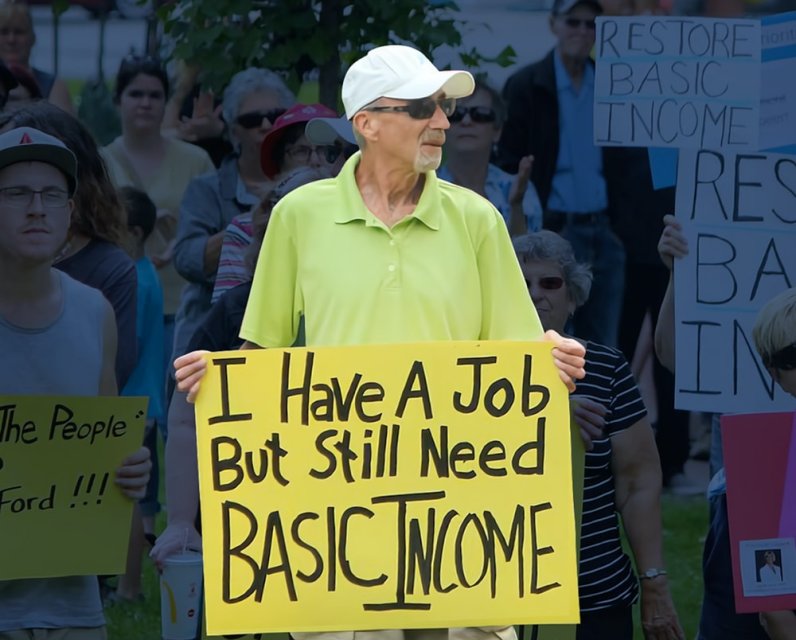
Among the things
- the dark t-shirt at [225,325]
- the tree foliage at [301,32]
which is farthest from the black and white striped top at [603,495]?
the tree foliage at [301,32]

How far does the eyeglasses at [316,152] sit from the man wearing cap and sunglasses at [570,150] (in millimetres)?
2422

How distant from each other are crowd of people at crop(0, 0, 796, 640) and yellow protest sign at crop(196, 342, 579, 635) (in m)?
0.08

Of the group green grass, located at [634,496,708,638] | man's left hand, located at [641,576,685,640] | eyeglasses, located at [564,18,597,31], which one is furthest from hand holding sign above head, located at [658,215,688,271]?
eyeglasses, located at [564,18,597,31]

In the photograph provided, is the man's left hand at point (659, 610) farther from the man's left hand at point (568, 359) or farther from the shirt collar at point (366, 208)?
the shirt collar at point (366, 208)

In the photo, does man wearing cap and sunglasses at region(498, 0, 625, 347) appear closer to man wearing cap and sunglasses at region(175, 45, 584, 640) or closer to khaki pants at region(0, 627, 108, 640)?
khaki pants at region(0, 627, 108, 640)

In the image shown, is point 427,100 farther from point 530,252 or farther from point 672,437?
point 672,437

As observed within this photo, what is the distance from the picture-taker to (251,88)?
25.1 ft

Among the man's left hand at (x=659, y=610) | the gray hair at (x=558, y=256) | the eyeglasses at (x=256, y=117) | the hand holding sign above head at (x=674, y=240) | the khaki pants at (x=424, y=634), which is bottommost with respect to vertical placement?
the man's left hand at (x=659, y=610)

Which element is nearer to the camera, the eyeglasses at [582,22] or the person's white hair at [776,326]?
the person's white hair at [776,326]

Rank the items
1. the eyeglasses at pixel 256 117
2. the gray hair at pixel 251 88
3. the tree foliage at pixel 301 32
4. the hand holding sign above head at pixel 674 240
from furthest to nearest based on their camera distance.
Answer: the eyeglasses at pixel 256 117 → the gray hair at pixel 251 88 → the tree foliage at pixel 301 32 → the hand holding sign above head at pixel 674 240

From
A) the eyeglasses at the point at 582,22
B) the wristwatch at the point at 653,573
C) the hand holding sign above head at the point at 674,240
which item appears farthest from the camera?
the eyeglasses at the point at 582,22

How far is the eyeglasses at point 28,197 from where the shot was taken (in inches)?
197

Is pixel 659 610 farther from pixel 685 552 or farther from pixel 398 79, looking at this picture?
pixel 685 552

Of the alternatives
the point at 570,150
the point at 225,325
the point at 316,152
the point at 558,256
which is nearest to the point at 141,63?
the point at 570,150
